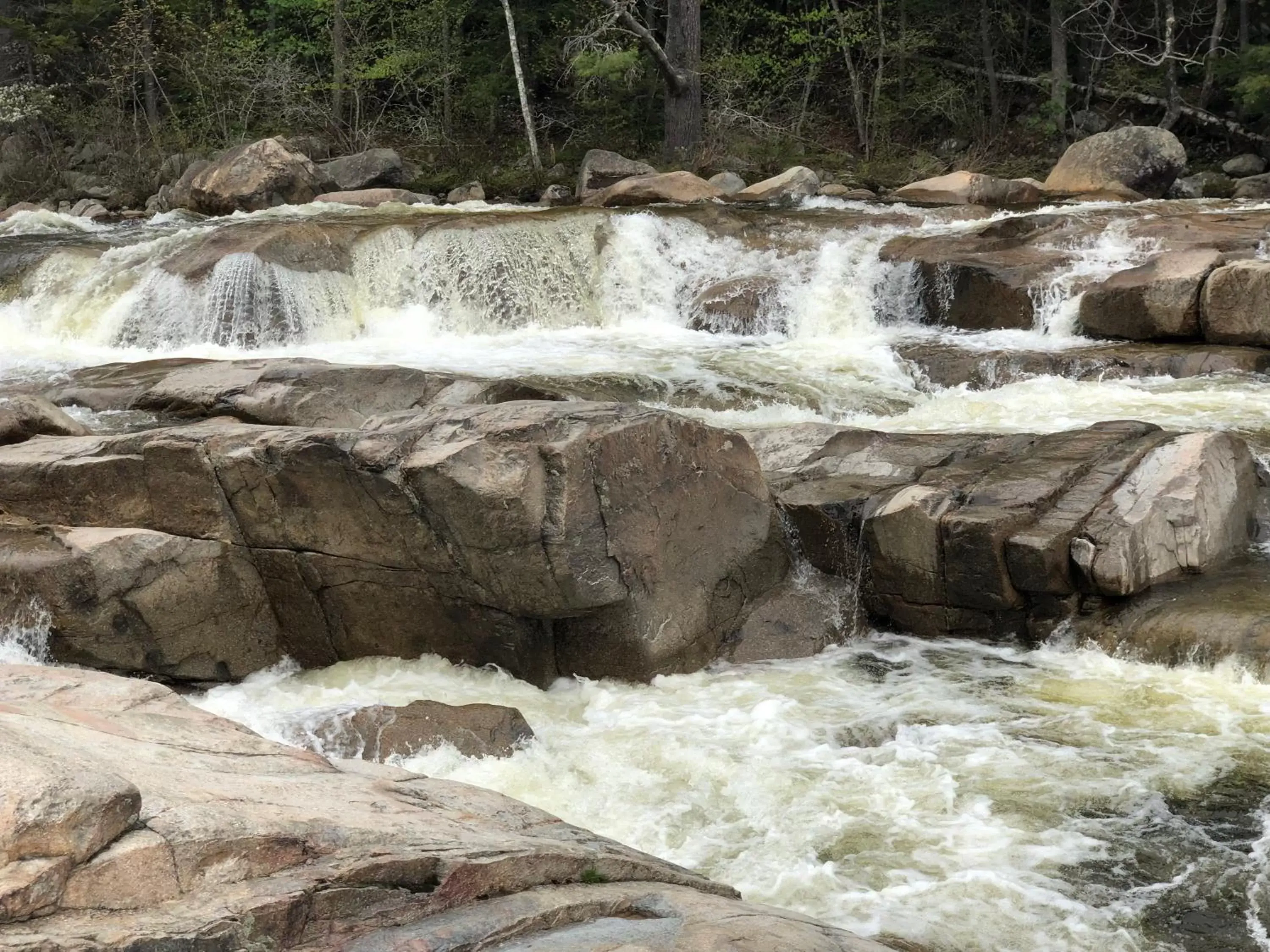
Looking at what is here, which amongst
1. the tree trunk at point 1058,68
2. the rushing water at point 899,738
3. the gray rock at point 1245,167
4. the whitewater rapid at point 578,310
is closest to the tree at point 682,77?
the tree trunk at point 1058,68

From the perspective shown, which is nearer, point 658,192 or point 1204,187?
point 658,192

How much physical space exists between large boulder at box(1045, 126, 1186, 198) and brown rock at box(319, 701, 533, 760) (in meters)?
15.0

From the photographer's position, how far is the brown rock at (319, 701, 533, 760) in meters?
5.60

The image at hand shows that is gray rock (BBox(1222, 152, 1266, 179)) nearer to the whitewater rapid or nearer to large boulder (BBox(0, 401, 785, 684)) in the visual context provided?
the whitewater rapid

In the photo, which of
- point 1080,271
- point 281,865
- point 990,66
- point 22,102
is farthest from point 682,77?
point 281,865

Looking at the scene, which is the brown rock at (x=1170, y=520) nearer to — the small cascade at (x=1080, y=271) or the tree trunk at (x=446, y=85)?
the small cascade at (x=1080, y=271)

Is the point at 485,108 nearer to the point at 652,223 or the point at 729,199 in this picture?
the point at 729,199

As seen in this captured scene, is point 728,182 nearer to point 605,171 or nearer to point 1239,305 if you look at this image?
point 605,171

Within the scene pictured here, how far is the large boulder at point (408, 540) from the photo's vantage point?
639 cm

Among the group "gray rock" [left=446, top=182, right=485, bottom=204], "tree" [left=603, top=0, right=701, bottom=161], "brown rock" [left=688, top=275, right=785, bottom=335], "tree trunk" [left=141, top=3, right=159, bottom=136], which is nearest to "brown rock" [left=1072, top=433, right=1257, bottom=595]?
"brown rock" [left=688, top=275, right=785, bottom=335]

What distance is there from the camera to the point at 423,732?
18.5ft

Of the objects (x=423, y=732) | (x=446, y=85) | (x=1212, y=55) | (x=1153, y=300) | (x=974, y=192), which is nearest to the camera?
(x=423, y=732)

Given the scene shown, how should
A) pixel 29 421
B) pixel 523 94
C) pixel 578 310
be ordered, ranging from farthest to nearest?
pixel 523 94, pixel 578 310, pixel 29 421

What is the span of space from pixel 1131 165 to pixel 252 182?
40.9 ft
